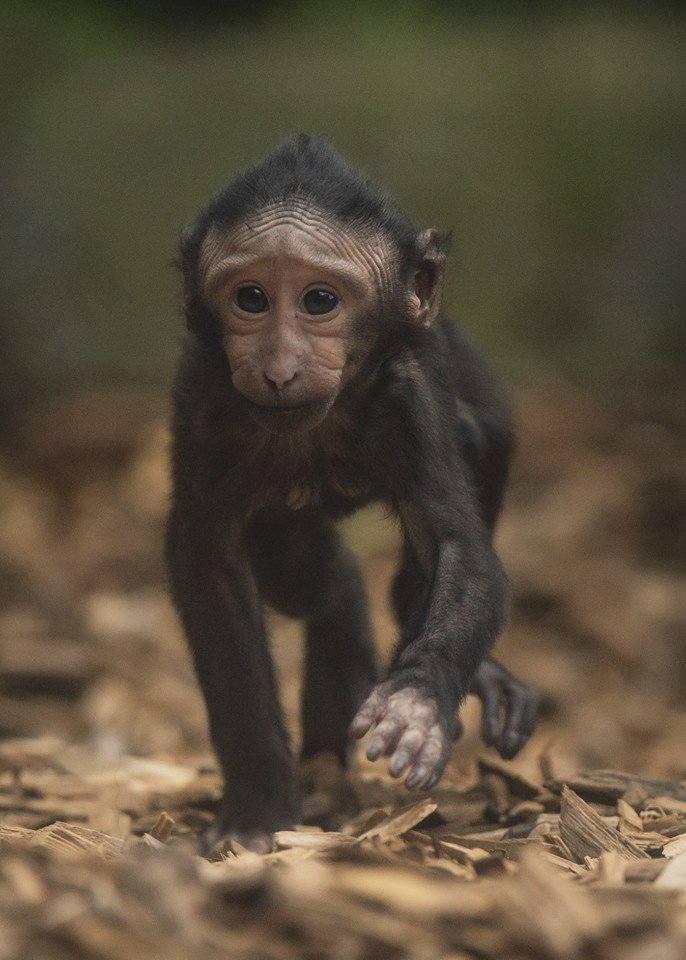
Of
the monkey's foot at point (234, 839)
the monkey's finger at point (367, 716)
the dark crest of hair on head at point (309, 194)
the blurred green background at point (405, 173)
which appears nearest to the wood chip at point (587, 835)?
the monkey's finger at point (367, 716)

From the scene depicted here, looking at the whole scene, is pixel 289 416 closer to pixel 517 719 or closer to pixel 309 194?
pixel 309 194

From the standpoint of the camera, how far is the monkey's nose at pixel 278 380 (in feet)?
15.3

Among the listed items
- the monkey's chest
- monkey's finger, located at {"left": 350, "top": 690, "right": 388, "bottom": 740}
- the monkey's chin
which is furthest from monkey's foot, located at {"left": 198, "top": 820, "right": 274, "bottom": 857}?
the monkey's chin

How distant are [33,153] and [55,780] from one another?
7.92 meters

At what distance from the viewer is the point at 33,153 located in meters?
12.4

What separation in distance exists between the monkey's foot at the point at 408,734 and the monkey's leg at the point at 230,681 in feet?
3.90

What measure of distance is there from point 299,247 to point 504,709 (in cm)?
209

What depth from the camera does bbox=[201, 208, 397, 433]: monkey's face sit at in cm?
471

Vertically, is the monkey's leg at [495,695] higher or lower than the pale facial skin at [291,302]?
lower

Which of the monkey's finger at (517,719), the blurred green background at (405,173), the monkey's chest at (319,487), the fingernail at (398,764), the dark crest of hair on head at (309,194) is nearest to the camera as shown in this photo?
the fingernail at (398,764)

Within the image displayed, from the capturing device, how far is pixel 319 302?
487 cm

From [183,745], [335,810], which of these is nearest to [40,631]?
[183,745]

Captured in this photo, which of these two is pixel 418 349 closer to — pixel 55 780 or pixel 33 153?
pixel 55 780

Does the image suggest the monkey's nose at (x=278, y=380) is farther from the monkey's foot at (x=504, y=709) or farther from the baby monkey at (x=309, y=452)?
the monkey's foot at (x=504, y=709)
